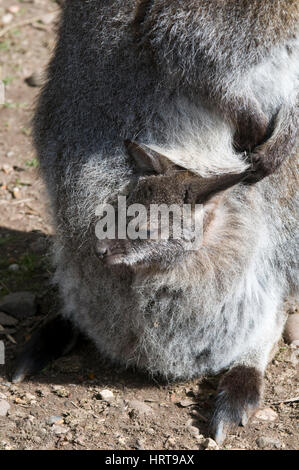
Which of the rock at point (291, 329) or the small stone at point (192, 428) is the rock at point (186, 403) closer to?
the small stone at point (192, 428)

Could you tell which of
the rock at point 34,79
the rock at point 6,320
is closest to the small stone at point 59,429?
the rock at point 6,320

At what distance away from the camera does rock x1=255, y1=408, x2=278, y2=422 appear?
315 cm

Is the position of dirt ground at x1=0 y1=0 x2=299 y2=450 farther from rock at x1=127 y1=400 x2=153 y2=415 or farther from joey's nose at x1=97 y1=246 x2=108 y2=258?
joey's nose at x1=97 y1=246 x2=108 y2=258

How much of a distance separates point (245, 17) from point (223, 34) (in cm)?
10

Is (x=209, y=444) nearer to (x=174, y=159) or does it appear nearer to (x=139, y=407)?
(x=139, y=407)

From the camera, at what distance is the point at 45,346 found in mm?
3543

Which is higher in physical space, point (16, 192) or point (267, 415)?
point (16, 192)

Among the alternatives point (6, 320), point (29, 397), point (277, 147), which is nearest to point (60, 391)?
point (29, 397)

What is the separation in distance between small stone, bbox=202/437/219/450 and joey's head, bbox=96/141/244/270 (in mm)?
711

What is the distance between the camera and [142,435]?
3.05 meters

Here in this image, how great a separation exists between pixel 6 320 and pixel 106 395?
80 cm

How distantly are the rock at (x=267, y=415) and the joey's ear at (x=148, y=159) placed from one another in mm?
1078

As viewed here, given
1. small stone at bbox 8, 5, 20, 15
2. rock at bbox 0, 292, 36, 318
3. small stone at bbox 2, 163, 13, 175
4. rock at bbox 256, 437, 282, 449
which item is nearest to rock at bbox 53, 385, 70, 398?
rock at bbox 0, 292, 36, 318

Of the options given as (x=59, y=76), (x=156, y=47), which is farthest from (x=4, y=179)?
(x=156, y=47)
